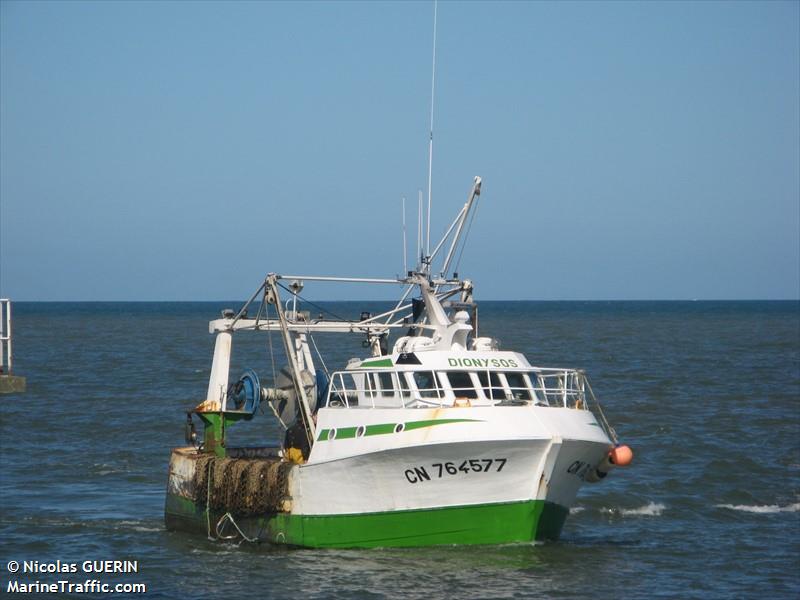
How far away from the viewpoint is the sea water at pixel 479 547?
2424 cm

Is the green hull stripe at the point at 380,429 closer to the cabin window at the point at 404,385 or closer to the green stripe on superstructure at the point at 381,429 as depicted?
the green stripe on superstructure at the point at 381,429

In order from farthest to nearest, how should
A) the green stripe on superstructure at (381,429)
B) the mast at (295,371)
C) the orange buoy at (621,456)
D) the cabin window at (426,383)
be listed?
the mast at (295,371) < the cabin window at (426,383) < the orange buoy at (621,456) < the green stripe on superstructure at (381,429)

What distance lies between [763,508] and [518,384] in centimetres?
1083

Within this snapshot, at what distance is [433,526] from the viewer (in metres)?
24.8

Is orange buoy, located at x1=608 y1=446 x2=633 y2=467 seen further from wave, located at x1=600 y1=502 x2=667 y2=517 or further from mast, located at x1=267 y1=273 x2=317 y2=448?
wave, located at x1=600 y1=502 x2=667 y2=517

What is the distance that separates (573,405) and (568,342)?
7946cm

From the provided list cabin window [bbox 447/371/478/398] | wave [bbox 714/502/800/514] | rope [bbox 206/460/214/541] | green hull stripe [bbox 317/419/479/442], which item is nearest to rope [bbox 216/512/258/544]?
rope [bbox 206/460/214/541]

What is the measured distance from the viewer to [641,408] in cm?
5338

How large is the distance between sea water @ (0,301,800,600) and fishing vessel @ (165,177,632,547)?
555 mm

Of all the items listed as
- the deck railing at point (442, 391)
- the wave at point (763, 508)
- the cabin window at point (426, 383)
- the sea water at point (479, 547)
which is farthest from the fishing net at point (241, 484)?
the wave at point (763, 508)

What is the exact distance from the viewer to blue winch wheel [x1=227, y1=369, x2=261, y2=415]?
29812 mm

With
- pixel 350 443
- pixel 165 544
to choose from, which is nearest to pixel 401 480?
pixel 350 443

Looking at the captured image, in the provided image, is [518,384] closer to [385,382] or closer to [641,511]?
[385,382]

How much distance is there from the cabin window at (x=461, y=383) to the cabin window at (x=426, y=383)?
33 cm
